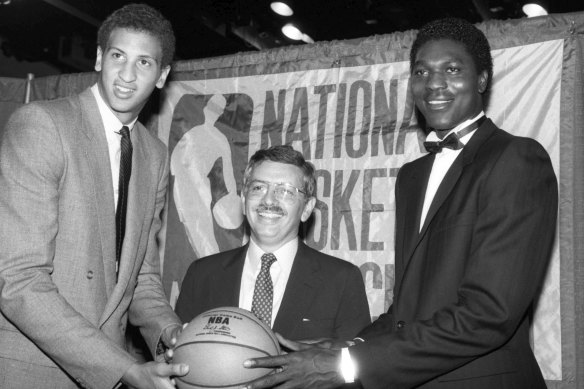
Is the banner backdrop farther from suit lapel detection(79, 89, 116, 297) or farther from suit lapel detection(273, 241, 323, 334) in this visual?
suit lapel detection(79, 89, 116, 297)

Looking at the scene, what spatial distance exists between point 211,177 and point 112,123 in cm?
167

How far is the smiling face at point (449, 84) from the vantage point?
95.7 inches

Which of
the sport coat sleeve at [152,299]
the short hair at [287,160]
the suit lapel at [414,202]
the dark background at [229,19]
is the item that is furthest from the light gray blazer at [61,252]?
the dark background at [229,19]

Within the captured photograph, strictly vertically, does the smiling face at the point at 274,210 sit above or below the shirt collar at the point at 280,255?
above

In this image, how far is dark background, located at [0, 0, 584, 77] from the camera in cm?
609

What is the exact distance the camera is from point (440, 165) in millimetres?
2521

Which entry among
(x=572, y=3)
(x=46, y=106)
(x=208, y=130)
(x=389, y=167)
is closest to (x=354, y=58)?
(x=389, y=167)

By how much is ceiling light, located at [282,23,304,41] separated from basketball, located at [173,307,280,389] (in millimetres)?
5107

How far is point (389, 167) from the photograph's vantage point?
366cm

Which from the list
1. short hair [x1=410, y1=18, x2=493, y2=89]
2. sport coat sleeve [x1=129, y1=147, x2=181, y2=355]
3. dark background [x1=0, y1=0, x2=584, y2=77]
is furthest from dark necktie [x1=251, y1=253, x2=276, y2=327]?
dark background [x1=0, y1=0, x2=584, y2=77]

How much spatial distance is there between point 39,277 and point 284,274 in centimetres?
111

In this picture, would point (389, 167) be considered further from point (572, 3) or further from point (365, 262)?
point (572, 3)

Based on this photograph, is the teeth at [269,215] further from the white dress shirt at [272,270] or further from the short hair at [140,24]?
the short hair at [140,24]

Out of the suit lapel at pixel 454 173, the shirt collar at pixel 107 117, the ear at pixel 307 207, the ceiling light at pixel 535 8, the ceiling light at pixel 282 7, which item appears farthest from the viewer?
the ceiling light at pixel 282 7
